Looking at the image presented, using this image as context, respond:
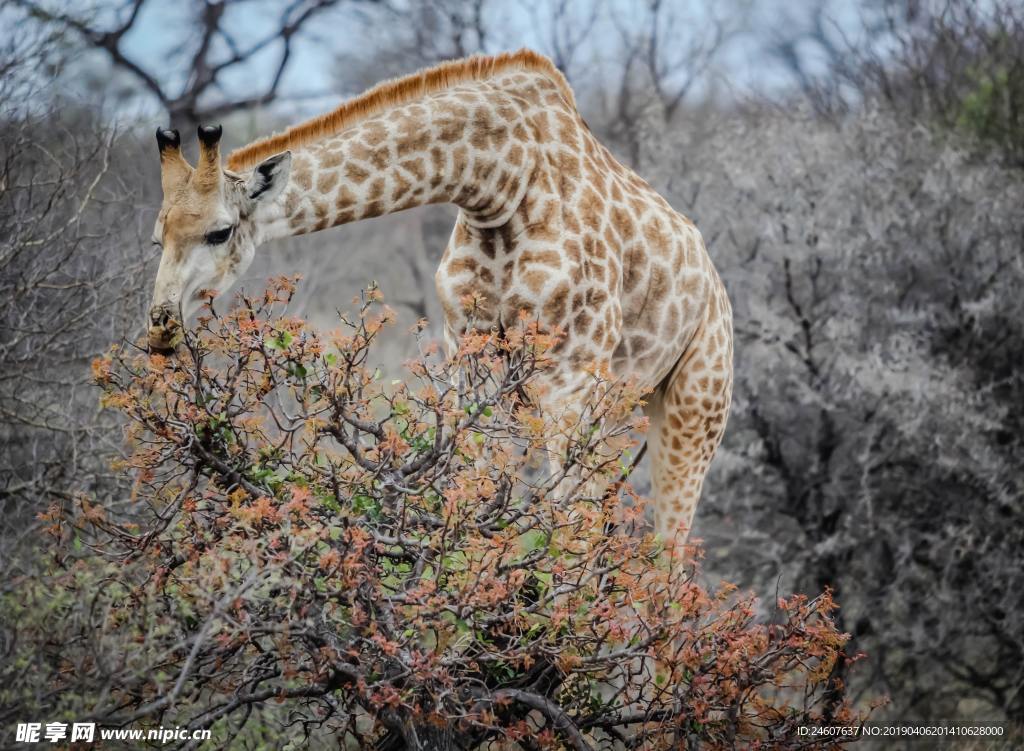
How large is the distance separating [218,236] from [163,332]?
44 centimetres

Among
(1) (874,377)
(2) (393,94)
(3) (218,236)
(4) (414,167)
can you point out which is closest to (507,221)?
(4) (414,167)

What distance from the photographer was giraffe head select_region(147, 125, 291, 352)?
3.88 metres

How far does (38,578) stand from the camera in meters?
3.37

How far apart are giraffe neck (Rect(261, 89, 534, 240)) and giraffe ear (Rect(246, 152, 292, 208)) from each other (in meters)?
0.05

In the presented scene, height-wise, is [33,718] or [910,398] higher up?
[33,718]

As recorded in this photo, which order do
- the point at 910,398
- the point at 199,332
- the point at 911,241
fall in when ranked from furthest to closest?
the point at 911,241
the point at 910,398
the point at 199,332

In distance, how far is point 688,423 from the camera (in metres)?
5.49

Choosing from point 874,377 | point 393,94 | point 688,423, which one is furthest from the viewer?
point 874,377

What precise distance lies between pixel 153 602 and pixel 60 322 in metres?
3.57

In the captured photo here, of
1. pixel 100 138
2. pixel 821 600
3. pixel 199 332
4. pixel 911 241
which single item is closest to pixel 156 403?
pixel 199 332

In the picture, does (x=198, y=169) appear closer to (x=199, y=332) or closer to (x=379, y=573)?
(x=199, y=332)

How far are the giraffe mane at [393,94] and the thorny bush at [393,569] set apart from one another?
2.65ft

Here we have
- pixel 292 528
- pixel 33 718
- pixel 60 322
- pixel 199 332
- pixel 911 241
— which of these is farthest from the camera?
pixel 911 241

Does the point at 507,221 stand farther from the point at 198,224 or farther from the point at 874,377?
the point at 874,377
